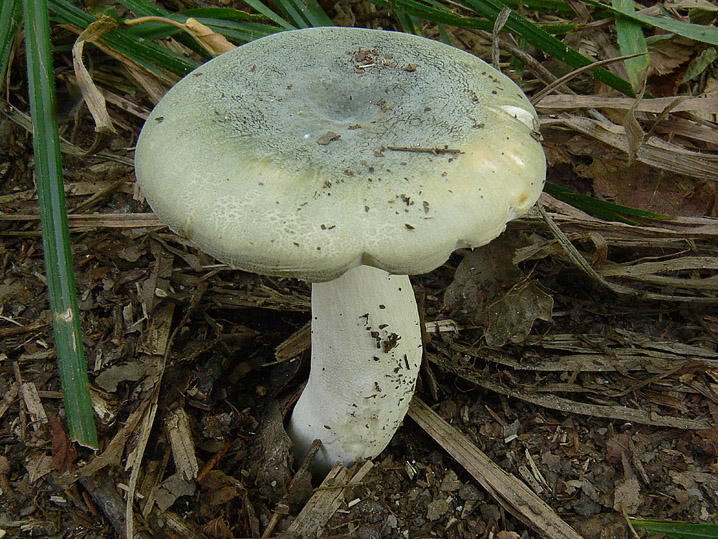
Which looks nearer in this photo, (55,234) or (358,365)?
(55,234)

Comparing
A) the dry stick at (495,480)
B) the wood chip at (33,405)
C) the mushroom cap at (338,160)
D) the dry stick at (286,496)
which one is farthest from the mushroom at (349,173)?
Result: the wood chip at (33,405)

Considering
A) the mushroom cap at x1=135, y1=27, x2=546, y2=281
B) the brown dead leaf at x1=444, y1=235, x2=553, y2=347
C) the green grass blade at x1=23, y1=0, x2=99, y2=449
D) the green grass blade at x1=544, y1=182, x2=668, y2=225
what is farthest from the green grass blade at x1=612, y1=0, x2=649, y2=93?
the green grass blade at x1=23, y1=0, x2=99, y2=449

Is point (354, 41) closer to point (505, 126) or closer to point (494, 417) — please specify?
point (505, 126)

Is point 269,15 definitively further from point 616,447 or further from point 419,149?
point 616,447

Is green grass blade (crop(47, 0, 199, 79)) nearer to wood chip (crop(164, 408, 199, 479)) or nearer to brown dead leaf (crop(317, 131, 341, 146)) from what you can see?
brown dead leaf (crop(317, 131, 341, 146))

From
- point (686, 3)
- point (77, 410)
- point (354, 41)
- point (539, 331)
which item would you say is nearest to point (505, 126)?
point (354, 41)

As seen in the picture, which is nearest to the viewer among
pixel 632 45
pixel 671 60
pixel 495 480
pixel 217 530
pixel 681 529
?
pixel 681 529

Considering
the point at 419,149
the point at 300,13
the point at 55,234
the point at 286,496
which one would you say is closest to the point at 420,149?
the point at 419,149
